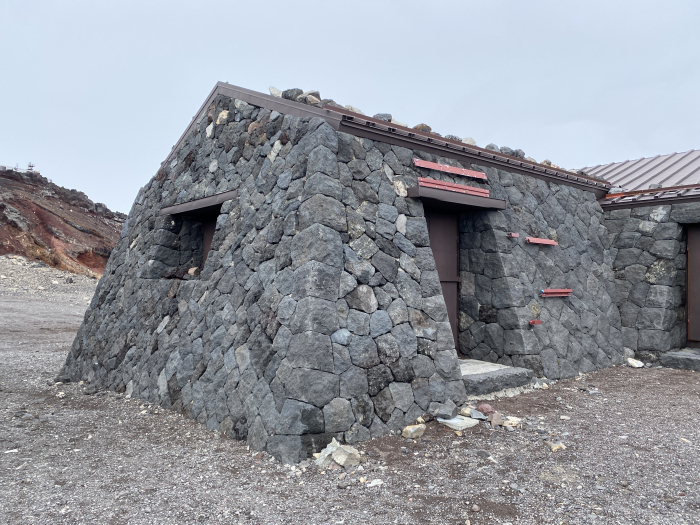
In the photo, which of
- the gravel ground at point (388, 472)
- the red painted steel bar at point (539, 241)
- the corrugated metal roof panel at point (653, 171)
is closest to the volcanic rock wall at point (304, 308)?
the gravel ground at point (388, 472)

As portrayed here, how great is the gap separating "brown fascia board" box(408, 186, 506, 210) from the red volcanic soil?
26.3 m

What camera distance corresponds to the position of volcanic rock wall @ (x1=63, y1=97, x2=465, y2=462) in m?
4.14

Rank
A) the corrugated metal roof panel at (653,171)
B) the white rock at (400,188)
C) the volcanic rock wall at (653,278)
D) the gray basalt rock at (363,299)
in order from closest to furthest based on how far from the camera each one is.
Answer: the gray basalt rock at (363,299) < the white rock at (400,188) < the volcanic rock wall at (653,278) < the corrugated metal roof panel at (653,171)

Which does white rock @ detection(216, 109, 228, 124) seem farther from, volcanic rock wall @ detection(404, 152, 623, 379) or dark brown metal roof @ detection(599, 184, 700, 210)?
dark brown metal roof @ detection(599, 184, 700, 210)

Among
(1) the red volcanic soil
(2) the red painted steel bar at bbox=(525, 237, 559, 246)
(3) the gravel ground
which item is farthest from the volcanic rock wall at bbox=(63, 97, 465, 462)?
(1) the red volcanic soil

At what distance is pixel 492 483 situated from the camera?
3441 mm

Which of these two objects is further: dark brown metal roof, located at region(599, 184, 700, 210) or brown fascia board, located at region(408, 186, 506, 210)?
dark brown metal roof, located at region(599, 184, 700, 210)

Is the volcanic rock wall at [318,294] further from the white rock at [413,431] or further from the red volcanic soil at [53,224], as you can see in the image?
the red volcanic soil at [53,224]

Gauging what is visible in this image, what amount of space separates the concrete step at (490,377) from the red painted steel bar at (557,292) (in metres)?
1.30

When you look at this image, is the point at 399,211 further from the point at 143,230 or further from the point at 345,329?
the point at 143,230

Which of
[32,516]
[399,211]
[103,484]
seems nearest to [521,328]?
[399,211]

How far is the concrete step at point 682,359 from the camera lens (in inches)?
281

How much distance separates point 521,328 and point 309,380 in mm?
3310

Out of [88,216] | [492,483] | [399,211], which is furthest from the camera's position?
[88,216]
